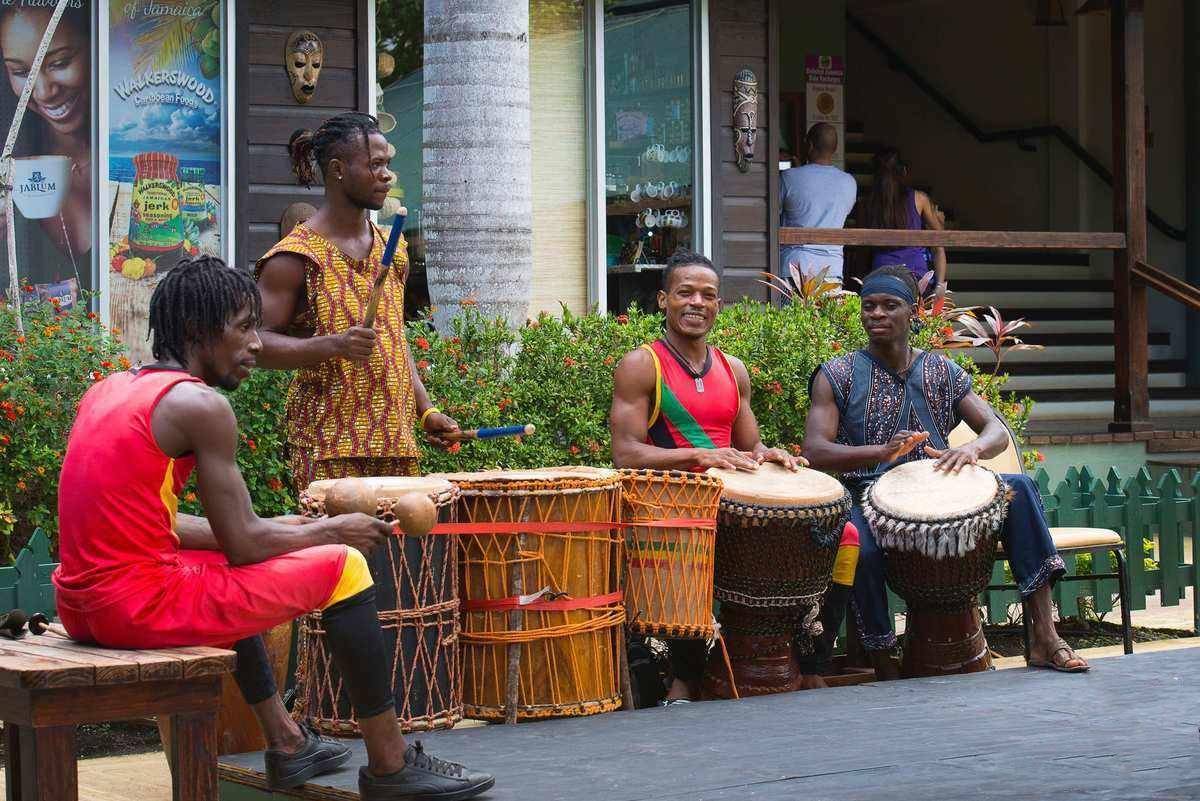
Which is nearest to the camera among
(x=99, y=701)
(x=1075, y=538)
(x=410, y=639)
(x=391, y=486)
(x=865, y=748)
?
(x=99, y=701)

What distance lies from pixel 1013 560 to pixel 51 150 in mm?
5753

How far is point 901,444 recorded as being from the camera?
23.4 ft

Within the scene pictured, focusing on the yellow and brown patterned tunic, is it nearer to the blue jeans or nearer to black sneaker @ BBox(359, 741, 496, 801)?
black sneaker @ BBox(359, 741, 496, 801)

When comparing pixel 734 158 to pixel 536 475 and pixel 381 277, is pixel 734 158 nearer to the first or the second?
pixel 536 475

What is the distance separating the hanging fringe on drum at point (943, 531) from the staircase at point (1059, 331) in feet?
23.7

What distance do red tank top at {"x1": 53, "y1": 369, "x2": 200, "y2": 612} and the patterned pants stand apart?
1176 millimetres

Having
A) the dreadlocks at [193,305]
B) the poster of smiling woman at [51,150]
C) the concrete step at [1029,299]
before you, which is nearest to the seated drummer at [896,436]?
the dreadlocks at [193,305]

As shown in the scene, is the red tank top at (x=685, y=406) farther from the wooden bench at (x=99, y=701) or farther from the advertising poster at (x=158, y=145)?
the advertising poster at (x=158, y=145)

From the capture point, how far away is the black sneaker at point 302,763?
526 cm

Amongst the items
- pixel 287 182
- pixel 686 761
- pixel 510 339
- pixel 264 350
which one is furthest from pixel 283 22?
pixel 686 761

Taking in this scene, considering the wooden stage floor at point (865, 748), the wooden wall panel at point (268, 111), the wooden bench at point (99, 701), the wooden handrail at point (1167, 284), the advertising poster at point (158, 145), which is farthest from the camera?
the wooden handrail at point (1167, 284)

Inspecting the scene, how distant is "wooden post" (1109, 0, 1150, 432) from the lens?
12812 mm

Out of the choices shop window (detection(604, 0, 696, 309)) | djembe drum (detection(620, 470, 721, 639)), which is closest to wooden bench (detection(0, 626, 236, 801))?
djembe drum (detection(620, 470, 721, 639))

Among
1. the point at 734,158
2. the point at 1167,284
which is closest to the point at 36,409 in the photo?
the point at 734,158
